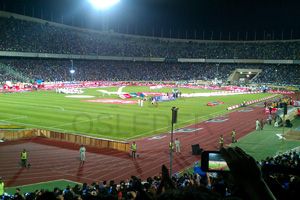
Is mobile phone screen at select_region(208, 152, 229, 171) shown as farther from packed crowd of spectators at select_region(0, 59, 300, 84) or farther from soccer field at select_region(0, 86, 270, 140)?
packed crowd of spectators at select_region(0, 59, 300, 84)

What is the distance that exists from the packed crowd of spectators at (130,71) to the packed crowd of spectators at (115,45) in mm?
3283

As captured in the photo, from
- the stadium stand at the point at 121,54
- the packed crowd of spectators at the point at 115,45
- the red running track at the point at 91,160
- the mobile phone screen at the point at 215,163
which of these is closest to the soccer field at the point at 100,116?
the red running track at the point at 91,160

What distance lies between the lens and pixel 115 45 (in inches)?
4518

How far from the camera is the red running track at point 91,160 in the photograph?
62.0 feet

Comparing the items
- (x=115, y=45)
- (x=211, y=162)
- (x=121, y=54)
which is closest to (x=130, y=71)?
(x=121, y=54)

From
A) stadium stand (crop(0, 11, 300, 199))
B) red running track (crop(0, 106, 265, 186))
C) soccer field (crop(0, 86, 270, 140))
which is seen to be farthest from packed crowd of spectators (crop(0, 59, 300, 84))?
red running track (crop(0, 106, 265, 186))

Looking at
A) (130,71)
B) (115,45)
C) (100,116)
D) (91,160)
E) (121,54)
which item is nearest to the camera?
(91,160)

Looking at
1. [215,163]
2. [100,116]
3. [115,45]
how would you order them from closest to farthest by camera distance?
1. [215,163]
2. [100,116]
3. [115,45]

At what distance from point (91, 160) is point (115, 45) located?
312 feet

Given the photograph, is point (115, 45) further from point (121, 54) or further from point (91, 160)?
point (91, 160)

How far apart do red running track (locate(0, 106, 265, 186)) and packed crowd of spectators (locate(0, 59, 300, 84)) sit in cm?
5329

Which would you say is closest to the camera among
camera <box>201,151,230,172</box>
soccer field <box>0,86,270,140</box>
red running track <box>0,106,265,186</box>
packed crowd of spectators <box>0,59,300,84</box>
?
camera <box>201,151,230,172</box>

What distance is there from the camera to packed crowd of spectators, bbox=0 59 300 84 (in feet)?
279

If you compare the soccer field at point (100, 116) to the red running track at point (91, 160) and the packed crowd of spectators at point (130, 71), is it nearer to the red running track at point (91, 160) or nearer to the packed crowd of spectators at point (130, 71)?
the red running track at point (91, 160)
